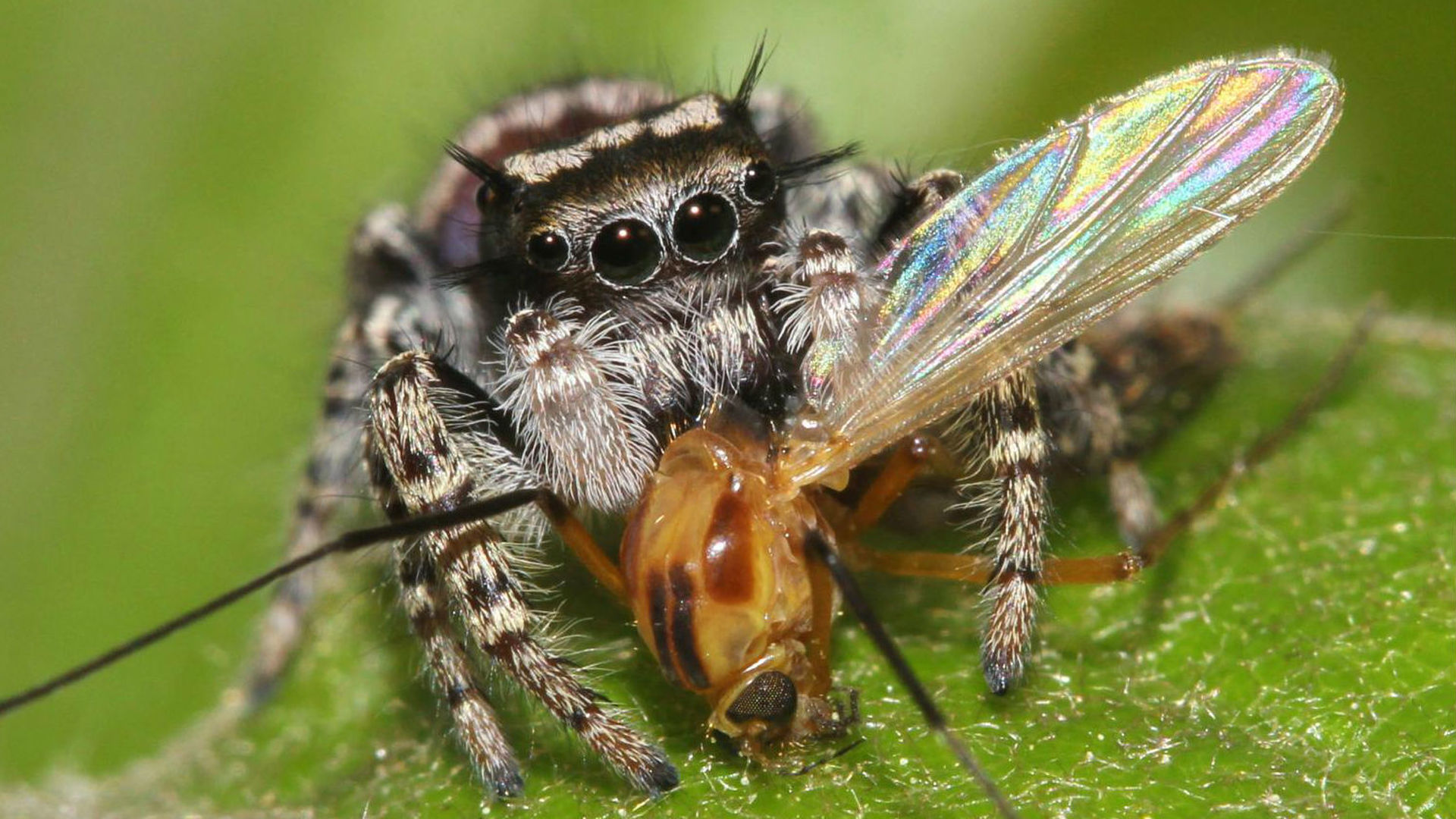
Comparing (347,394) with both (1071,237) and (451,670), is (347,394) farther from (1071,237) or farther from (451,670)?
(1071,237)

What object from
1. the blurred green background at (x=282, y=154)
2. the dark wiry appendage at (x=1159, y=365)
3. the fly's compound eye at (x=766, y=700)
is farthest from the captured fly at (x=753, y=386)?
the blurred green background at (x=282, y=154)

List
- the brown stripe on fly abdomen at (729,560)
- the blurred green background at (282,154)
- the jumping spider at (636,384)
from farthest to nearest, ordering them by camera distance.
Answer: the blurred green background at (282,154) → the jumping spider at (636,384) → the brown stripe on fly abdomen at (729,560)

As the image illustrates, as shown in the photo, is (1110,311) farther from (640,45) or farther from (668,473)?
(640,45)

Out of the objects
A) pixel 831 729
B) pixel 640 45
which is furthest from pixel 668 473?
pixel 640 45

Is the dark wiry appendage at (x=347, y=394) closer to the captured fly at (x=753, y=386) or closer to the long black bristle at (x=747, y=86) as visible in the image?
the captured fly at (x=753, y=386)

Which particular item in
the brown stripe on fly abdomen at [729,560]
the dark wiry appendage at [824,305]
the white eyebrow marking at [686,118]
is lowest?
the brown stripe on fly abdomen at [729,560]

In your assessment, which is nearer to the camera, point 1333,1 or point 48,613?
point 48,613

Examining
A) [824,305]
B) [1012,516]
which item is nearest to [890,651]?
[1012,516]

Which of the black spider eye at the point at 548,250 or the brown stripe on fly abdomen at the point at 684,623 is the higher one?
the black spider eye at the point at 548,250
